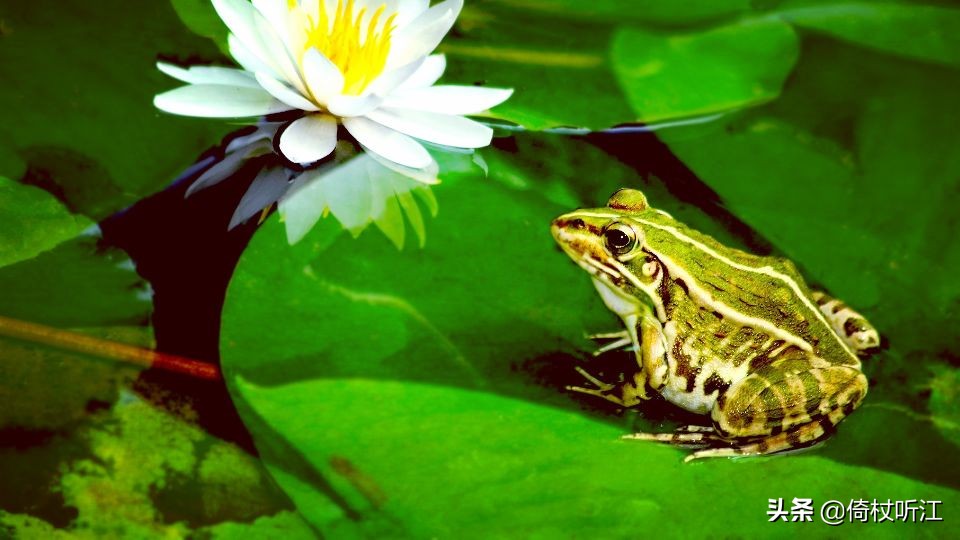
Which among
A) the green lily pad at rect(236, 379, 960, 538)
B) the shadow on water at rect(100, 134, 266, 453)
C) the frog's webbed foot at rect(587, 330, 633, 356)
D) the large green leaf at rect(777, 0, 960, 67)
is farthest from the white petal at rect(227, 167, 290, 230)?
the large green leaf at rect(777, 0, 960, 67)

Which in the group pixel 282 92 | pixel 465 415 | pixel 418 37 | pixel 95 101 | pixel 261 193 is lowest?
pixel 465 415

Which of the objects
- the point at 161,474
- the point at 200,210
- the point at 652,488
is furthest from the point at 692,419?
the point at 200,210

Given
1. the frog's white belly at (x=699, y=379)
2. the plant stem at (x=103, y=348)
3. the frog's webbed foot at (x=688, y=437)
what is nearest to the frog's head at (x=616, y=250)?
the frog's white belly at (x=699, y=379)

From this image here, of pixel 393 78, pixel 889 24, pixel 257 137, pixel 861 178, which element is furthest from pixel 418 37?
pixel 889 24

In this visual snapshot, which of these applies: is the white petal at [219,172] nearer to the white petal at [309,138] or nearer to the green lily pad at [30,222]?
the white petal at [309,138]

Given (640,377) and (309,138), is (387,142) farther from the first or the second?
(640,377)

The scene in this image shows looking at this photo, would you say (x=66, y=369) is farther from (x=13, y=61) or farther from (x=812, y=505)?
(x=812, y=505)

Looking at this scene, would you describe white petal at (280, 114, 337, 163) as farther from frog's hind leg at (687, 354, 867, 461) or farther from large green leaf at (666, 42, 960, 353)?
frog's hind leg at (687, 354, 867, 461)

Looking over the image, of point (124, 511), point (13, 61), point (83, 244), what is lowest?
point (124, 511)
